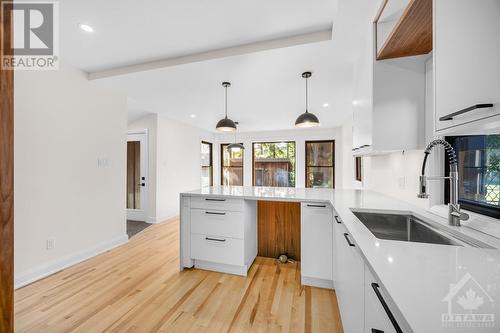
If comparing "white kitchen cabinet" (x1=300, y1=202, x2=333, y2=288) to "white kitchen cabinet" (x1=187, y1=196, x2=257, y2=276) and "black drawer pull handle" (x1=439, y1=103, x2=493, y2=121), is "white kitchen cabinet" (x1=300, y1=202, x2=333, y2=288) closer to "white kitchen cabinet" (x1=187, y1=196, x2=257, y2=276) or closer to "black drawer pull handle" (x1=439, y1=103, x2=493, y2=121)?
"white kitchen cabinet" (x1=187, y1=196, x2=257, y2=276)

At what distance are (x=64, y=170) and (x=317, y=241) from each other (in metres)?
3.04

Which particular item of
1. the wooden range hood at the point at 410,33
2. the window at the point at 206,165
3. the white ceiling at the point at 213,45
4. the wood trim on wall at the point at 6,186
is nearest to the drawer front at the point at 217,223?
the white ceiling at the point at 213,45

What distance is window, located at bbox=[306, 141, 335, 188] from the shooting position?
649 cm

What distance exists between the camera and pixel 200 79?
9.33ft

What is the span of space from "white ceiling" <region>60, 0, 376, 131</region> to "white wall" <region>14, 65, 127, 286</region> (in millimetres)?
396

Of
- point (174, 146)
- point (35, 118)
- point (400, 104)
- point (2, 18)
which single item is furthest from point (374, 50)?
point (174, 146)

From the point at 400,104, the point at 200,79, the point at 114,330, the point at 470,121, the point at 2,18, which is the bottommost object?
the point at 114,330

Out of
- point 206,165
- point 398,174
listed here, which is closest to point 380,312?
point 398,174

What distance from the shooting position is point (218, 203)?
235 cm

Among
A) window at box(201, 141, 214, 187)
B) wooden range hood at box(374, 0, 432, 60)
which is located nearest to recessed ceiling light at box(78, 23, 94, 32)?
wooden range hood at box(374, 0, 432, 60)

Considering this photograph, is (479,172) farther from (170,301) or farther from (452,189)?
(170,301)

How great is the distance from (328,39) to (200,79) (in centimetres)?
166

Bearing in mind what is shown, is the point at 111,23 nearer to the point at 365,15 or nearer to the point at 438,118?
the point at 365,15

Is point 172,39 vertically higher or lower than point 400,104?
higher
